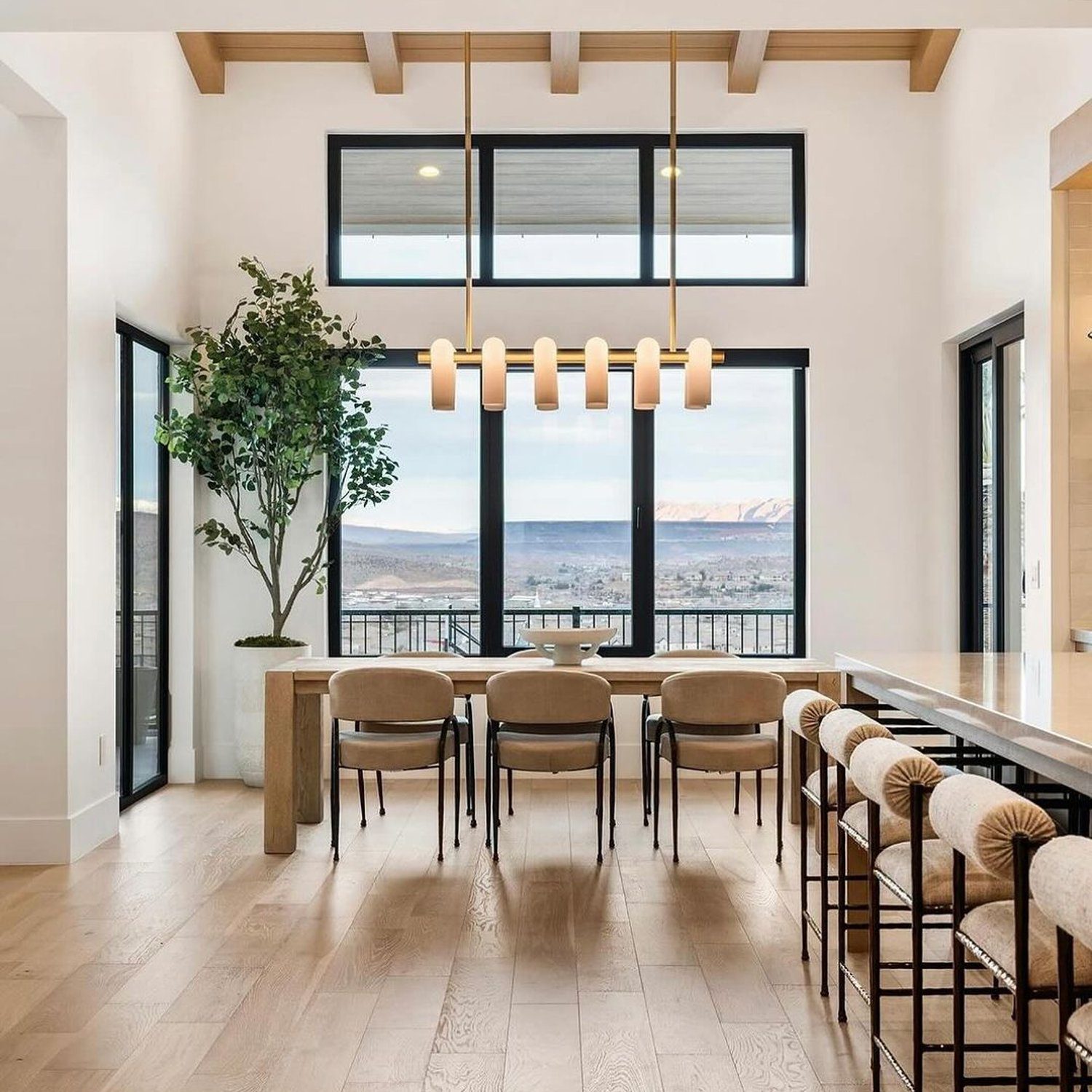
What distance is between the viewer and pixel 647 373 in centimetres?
508

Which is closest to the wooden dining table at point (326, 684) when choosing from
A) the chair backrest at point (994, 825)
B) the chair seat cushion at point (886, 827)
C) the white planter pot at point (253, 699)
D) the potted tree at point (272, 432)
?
the white planter pot at point (253, 699)

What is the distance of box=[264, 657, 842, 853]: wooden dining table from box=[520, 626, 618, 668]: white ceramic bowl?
7 centimetres

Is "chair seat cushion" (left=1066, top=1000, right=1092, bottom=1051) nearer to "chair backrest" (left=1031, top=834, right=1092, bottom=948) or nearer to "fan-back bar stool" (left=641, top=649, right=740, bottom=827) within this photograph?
"chair backrest" (left=1031, top=834, right=1092, bottom=948)

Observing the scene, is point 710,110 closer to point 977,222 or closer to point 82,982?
point 977,222

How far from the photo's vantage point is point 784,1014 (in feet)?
10.0

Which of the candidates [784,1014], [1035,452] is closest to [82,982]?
[784,1014]

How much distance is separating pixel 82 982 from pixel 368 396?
416 cm

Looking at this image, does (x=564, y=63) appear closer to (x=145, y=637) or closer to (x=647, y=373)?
(x=647, y=373)

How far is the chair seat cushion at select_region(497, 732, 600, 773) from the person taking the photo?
4.76 metres

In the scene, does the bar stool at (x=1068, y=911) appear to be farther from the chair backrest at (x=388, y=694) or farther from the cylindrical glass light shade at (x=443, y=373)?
the cylindrical glass light shade at (x=443, y=373)

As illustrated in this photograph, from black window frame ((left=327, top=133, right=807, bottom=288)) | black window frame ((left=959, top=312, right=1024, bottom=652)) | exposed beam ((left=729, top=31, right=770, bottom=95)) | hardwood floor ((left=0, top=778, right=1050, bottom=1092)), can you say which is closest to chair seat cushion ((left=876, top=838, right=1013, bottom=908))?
hardwood floor ((left=0, top=778, right=1050, bottom=1092))

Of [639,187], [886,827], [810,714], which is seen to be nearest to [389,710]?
[810,714]

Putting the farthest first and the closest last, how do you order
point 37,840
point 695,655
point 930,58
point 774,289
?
point 774,289, point 930,58, point 695,655, point 37,840

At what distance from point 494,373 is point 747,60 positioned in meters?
2.68
